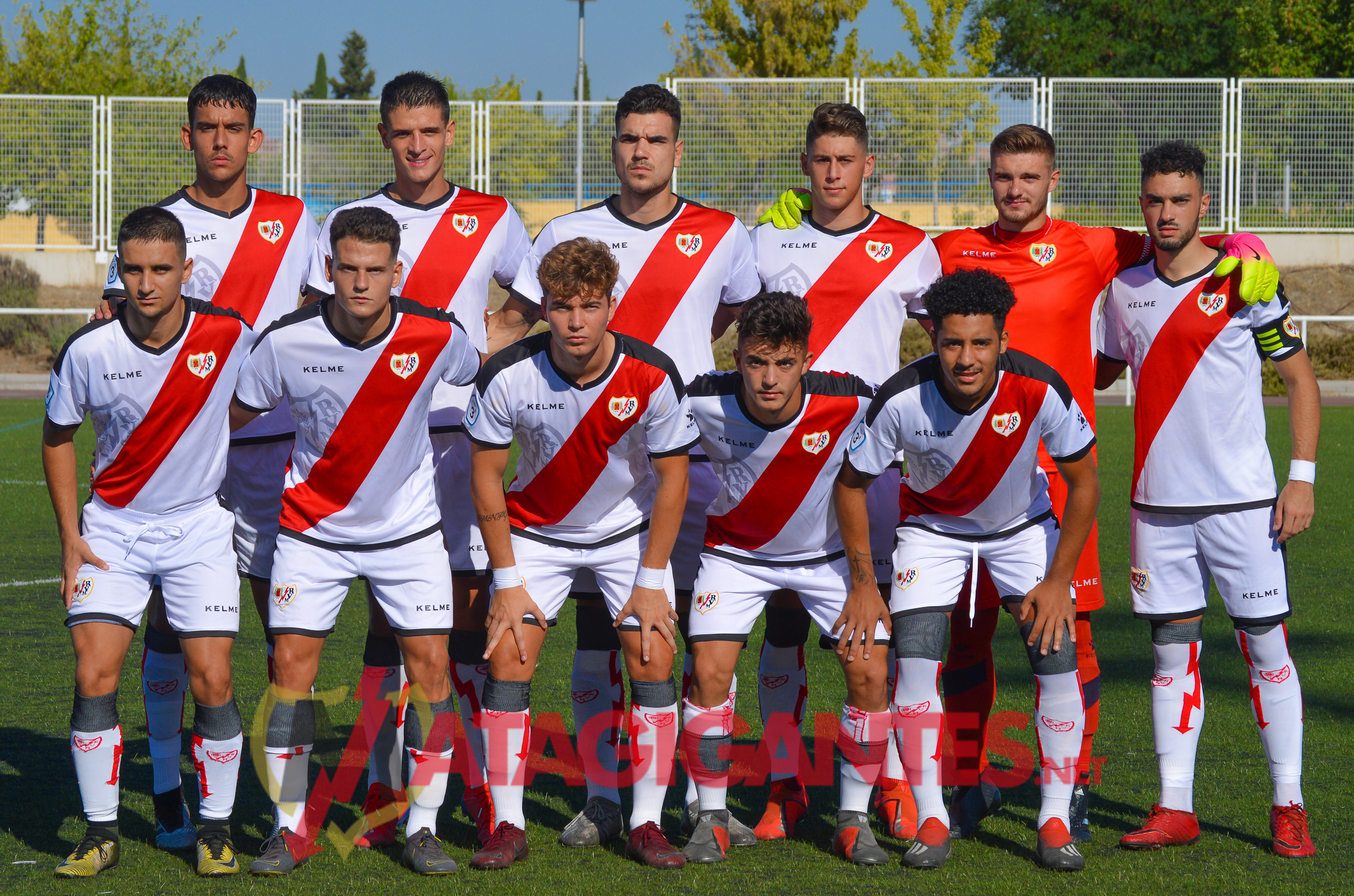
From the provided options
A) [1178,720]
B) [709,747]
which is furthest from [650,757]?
[1178,720]

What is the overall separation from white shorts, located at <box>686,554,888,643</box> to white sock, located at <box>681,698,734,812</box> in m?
0.24

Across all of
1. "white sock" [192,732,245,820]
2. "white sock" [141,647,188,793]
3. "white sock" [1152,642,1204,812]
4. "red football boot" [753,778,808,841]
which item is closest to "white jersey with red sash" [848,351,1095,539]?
"white sock" [1152,642,1204,812]

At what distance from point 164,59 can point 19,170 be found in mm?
12508

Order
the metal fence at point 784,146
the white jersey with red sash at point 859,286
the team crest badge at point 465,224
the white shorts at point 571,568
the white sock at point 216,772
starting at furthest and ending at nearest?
1. the metal fence at point 784,146
2. the team crest badge at point 465,224
3. the white jersey with red sash at point 859,286
4. the white shorts at point 571,568
5. the white sock at point 216,772

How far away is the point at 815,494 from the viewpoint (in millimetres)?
4336

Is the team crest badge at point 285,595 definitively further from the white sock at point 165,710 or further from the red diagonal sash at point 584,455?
the red diagonal sash at point 584,455

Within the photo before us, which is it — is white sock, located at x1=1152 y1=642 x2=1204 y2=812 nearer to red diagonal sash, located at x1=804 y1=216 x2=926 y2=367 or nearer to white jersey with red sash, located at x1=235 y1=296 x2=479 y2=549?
red diagonal sash, located at x1=804 y1=216 x2=926 y2=367

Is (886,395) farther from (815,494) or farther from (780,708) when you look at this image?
(780,708)

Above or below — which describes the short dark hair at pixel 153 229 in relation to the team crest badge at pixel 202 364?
above

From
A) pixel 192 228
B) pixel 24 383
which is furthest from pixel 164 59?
pixel 192 228

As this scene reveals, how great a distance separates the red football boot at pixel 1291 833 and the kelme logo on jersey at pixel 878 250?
2.27 m

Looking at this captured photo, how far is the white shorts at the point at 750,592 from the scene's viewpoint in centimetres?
428

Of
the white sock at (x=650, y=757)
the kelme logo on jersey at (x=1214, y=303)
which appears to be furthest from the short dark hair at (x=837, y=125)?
the white sock at (x=650, y=757)

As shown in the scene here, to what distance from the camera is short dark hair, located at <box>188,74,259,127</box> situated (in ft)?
15.1
